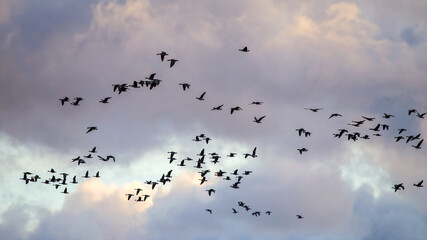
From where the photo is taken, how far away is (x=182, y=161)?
138125mm

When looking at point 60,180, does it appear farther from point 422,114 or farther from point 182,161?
point 422,114

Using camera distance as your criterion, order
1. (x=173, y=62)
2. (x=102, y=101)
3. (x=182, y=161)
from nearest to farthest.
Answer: (x=173, y=62) < (x=102, y=101) < (x=182, y=161)

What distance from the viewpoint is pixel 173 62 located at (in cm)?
11619

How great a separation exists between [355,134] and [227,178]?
26583mm

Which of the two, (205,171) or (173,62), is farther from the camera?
(205,171)

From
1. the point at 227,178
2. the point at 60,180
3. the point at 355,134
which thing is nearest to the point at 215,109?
the point at 227,178

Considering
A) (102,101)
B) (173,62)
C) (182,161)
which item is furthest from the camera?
(182,161)

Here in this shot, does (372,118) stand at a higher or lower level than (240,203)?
higher

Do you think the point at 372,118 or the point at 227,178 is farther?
the point at 227,178

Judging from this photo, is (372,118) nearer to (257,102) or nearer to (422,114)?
(422,114)

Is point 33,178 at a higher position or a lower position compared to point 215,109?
lower

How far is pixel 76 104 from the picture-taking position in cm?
12519

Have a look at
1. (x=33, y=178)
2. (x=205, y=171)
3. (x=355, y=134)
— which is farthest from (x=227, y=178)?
(x=33, y=178)

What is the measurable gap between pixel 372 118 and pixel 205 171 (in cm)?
3276
